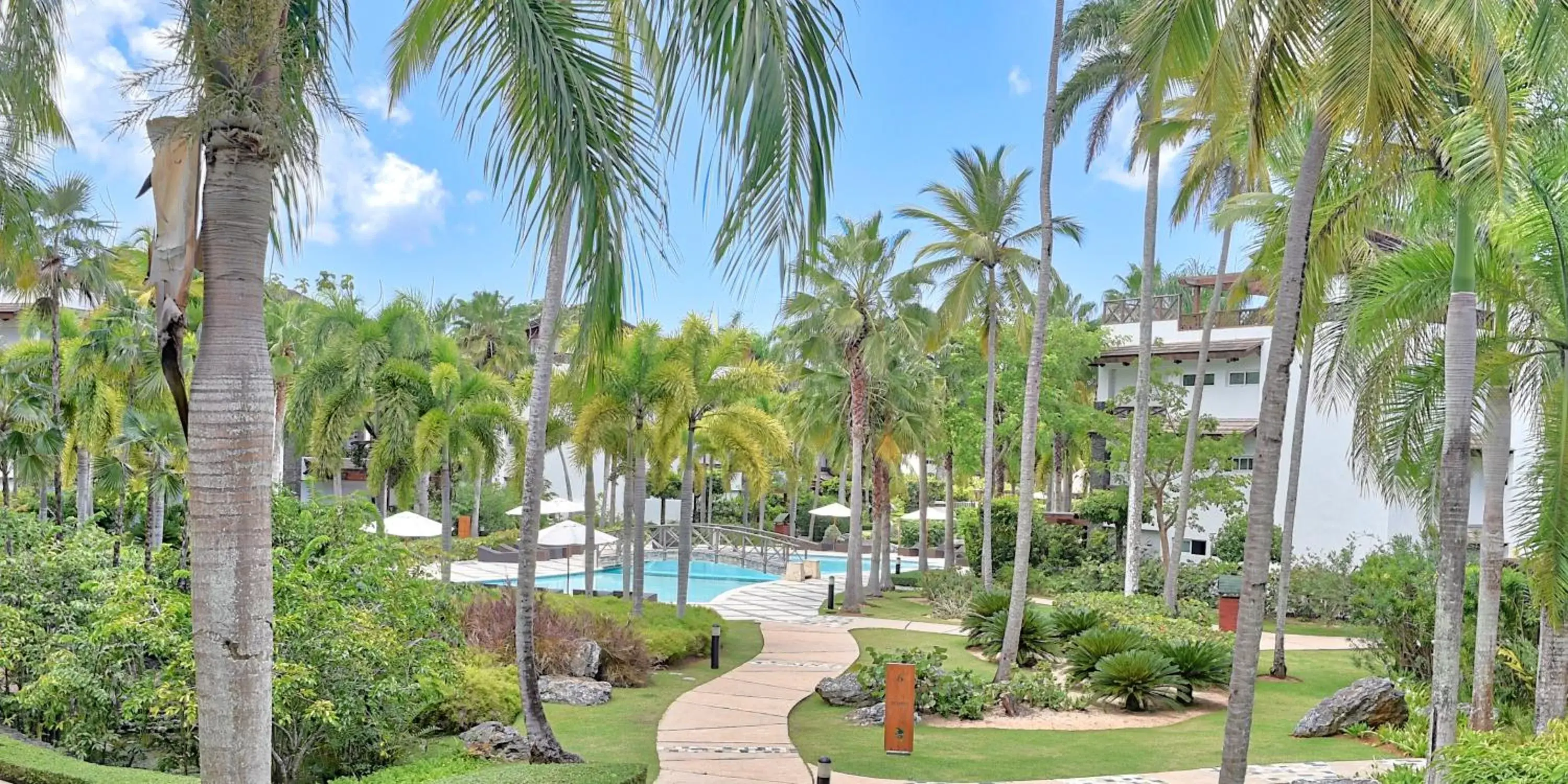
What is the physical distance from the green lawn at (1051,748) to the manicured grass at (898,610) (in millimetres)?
12007

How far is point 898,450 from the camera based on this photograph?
31859 mm

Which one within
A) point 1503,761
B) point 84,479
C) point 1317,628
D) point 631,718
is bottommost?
point 1317,628

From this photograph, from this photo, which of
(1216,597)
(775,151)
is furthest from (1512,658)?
(1216,597)

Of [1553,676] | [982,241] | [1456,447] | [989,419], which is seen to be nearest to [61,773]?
[1456,447]

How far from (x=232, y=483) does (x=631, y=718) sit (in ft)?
36.3

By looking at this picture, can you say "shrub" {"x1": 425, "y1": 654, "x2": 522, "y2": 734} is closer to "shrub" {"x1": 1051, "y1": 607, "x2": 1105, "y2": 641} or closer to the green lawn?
the green lawn

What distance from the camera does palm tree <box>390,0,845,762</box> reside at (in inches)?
166

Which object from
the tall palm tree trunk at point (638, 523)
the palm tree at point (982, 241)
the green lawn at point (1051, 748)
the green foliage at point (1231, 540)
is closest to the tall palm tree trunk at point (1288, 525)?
the green lawn at point (1051, 748)

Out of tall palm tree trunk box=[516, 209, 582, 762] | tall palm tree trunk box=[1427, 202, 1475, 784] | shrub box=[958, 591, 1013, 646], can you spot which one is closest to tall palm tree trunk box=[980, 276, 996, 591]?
shrub box=[958, 591, 1013, 646]

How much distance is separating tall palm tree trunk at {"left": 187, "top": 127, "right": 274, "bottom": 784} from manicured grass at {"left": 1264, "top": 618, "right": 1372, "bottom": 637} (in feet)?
79.7

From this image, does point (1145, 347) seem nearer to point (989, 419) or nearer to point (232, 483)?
point (989, 419)

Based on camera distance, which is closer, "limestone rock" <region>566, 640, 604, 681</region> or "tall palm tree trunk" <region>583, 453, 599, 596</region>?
"limestone rock" <region>566, 640, 604, 681</region>

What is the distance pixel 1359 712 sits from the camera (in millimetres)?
13781

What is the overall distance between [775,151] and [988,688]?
1358 centimetres
